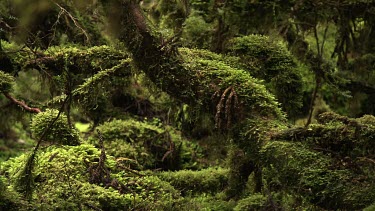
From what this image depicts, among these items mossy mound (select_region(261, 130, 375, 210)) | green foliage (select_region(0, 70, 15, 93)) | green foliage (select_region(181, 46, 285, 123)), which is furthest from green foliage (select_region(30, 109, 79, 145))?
mossy mound (select_region(261, 130, 375, 210))

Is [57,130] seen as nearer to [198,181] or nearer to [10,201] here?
[10,201]

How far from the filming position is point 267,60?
22.4ft

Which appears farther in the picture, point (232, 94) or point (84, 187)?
point (84, 187)

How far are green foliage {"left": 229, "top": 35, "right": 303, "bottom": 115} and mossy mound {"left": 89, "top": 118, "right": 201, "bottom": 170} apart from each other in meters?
2.36

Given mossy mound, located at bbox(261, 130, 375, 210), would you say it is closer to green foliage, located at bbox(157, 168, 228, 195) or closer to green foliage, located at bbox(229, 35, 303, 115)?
green foliage, located at bbox(229, 35, 303, 115)

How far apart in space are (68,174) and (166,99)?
3674mm

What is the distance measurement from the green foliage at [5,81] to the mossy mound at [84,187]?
89cm

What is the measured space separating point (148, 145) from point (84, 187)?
11.6ft

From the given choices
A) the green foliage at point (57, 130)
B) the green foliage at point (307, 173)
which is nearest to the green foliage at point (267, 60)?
the green foliage at point (307, 173)

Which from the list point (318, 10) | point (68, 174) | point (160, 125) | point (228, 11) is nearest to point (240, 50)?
point (228, 11)

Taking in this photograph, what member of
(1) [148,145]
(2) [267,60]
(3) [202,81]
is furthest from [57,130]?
(2) [267,60]

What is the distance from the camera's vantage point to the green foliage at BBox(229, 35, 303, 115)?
6777 millimetres

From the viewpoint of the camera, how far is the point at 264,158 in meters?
5.26

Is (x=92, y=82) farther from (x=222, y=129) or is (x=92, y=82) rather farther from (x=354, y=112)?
(x=354, y=112)
